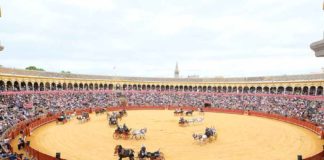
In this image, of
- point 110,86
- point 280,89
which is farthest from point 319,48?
point 110,86

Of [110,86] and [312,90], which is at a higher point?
[312,90]

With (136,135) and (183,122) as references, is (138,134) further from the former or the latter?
(183,122)

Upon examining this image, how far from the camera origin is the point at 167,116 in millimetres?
44281

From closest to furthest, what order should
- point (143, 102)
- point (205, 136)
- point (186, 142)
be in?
point (205, 136), point (186, 142), point (143, 102)

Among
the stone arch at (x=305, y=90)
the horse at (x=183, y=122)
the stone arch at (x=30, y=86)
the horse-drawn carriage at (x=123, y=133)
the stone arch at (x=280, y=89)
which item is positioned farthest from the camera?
the stone arch at (x=280, y=89)

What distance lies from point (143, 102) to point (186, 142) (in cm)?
3837

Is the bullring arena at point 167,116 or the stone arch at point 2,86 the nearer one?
the bullring arena at point 167,116

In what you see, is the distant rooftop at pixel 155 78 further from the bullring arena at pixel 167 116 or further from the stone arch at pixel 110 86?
the stone arch at pixel 110 86

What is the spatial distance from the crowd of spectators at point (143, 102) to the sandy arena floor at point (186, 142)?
16.1 ft

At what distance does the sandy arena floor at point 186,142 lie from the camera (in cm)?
2012

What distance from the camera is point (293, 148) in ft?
73.6

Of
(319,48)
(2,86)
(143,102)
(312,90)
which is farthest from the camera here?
(143,102)

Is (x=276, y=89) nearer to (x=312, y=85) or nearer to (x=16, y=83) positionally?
(x=312, y=85)

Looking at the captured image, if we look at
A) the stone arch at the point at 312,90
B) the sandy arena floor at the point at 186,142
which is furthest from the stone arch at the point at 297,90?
the sandy arena floor at the point at 186,142
